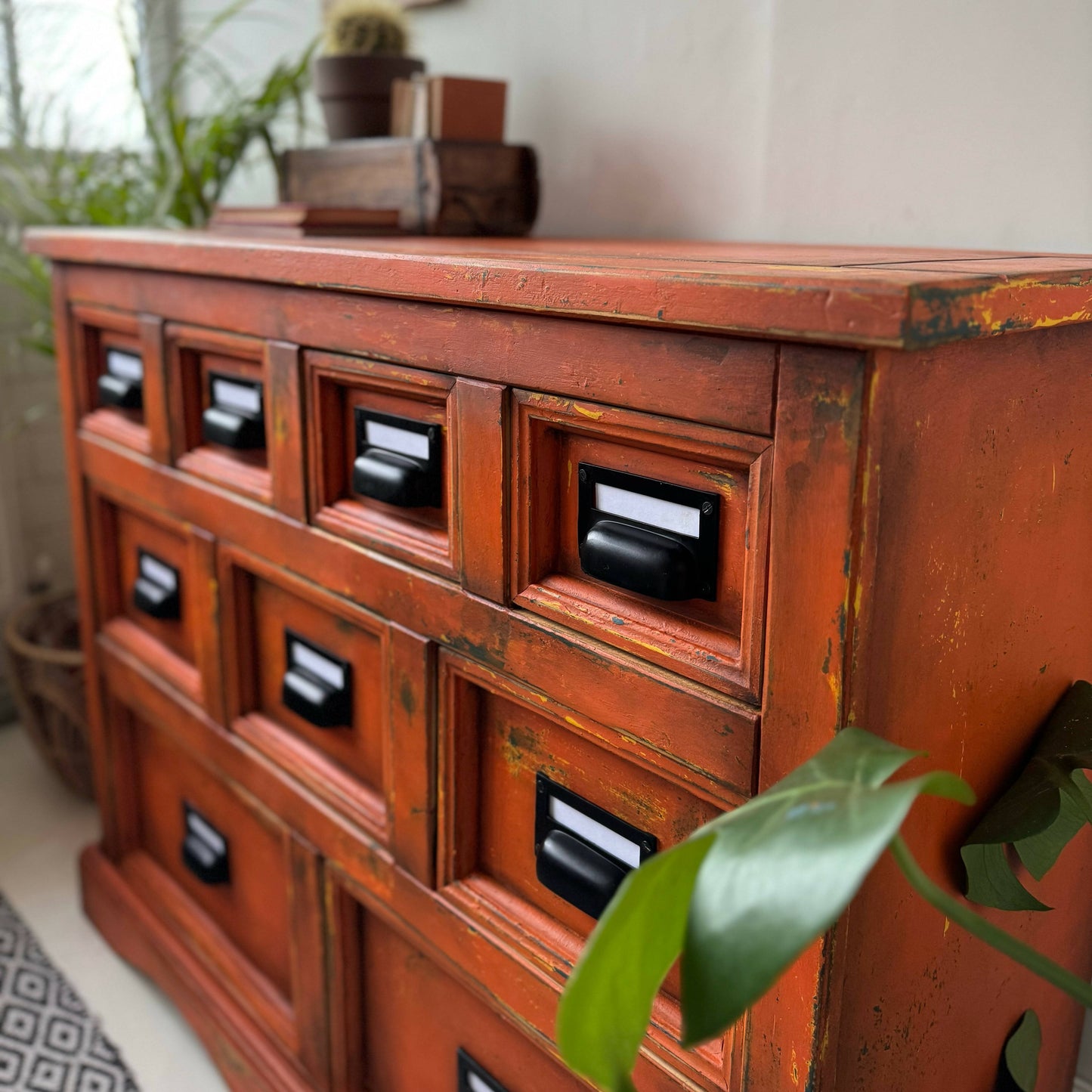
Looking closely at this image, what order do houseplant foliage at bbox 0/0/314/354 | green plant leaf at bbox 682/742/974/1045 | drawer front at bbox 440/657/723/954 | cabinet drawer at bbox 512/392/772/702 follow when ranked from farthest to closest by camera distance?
1. houseplant foliage at bbox 0/0/314/354
2. drawer front at bbox 440/657/723/954
3. cabinet drawer at bbox 512/392/772/702
4. green plant leaf at bbox 682/742/974/1045

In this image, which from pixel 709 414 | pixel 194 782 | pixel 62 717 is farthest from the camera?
pixel 62 717

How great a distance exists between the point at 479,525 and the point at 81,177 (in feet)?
4.56

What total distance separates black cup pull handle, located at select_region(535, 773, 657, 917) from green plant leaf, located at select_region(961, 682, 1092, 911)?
9.0 inches

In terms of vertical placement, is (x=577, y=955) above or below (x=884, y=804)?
below

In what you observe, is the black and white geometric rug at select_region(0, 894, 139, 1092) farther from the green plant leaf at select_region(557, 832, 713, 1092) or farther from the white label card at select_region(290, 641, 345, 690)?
the green plant leaf at select_region(557, 832, 713, 1092)

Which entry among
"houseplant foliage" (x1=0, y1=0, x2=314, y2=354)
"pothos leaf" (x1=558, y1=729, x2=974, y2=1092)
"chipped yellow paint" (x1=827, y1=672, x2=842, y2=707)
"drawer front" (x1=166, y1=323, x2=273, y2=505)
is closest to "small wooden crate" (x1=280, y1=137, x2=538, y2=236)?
"houseplant foliage" (x1=0, y1=0, x2=314, y2=354)

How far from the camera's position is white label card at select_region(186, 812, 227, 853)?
4.39 feet

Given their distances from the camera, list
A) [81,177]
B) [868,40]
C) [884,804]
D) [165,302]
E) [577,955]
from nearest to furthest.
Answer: [884,804] < [577,955] < [868,40] < [165,302] < [81,177]

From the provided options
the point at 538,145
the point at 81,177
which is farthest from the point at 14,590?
the point at 538,145

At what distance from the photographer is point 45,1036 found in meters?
1.45

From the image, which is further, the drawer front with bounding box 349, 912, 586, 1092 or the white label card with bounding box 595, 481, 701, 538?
the drawer front with bounding box 349, 912, 586, 1092

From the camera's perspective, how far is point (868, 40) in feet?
3.55

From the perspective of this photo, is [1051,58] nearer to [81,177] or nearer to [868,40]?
[868,40]

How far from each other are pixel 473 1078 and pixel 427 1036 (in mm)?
84
